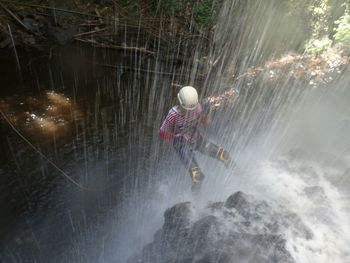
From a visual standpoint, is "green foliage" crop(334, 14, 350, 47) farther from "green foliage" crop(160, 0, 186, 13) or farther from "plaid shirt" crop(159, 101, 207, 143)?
"green foliage" crop(160, 0, 186, 13)

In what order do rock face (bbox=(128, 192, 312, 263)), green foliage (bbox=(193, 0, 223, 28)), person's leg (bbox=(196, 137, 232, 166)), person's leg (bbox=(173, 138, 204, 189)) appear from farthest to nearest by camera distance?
green foliage (bbox=(193, 0, 223, 28)) < person's leg (bbox=(196, 137, 232, 166)) < person's leg (bbox=(173, 138, 204, 189)) < rock face (bbox=(128, 192, 312, 263))

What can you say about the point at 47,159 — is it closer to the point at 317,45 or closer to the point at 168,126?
the point at 168,126

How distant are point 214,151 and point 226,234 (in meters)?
1.74

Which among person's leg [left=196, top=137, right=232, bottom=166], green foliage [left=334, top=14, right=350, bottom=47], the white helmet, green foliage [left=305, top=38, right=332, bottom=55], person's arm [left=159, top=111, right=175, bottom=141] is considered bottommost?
person's leg [left=196, top=137, right=232, bottom=166]

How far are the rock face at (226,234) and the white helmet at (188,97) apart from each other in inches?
58.6

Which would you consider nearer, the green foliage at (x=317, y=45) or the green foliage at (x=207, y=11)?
the green foliage at (x=317, y=45)

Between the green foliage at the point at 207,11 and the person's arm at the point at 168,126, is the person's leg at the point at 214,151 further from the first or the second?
the green foliage at the point at 207,11

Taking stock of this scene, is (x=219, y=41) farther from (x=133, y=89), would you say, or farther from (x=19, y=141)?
(x=19, y=141)

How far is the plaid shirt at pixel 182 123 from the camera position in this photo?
513 cm

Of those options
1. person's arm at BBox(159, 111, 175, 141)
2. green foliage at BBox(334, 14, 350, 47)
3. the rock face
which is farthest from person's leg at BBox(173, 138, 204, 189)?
green foliage at BBox(334, 14, 350, 47)

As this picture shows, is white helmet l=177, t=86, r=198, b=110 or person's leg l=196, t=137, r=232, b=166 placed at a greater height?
white helmet l=177, t=86, r=198, b=110

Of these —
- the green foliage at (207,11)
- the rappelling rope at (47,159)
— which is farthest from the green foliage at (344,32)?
the rappelling rope at (47,159)

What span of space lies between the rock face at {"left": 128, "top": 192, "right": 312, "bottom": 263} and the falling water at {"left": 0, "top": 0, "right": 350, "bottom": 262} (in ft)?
0.74

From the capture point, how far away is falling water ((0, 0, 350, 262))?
A: 4969mm
